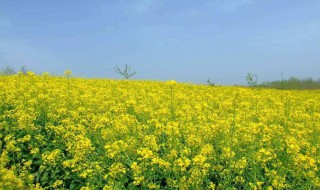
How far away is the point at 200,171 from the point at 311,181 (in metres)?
1.66

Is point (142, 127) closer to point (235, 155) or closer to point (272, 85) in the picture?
point (235, 155)

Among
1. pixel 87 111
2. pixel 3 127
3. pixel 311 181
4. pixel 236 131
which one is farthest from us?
pixel 87 111

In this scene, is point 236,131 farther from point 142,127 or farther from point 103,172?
point 103,172

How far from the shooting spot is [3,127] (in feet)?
28.9

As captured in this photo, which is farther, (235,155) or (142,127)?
(142,127)

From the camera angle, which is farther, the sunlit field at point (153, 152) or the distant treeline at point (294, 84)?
the distant treeline at point (294, 84)

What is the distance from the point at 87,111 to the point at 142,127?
194cm

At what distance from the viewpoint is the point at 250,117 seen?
997cm

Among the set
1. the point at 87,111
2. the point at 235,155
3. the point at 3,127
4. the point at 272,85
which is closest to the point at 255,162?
the point at 235,155

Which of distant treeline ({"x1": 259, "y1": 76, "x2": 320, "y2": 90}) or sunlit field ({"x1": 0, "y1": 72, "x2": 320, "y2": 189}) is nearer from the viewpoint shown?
sunlit field ({"x1": 0, "y1": 72, "x2": 320, "y2": 189})

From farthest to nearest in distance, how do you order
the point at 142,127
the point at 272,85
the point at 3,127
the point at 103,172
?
the point at 272,85 < the point at 3,127 < the point at 142,127 < the point at 103,172

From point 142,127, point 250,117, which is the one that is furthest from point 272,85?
point 142,127

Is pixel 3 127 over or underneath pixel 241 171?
over

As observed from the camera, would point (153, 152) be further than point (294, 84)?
No
